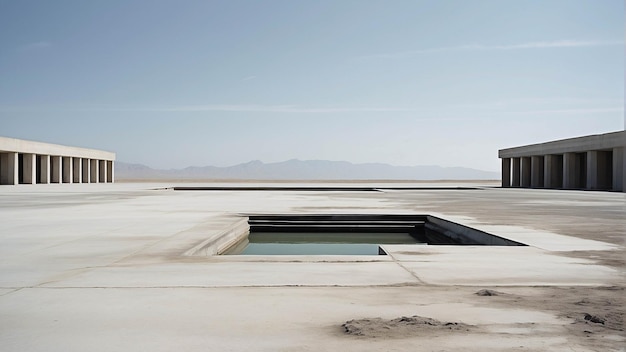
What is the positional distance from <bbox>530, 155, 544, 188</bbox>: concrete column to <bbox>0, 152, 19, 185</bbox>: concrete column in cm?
5651

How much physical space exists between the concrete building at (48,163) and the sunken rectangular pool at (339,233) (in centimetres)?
4721

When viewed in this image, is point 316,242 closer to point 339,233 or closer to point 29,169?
point 339,233

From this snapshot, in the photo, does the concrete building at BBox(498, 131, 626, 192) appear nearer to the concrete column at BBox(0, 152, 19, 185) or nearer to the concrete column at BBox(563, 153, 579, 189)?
the concrete column at BBox(563, 153, 579, 189)

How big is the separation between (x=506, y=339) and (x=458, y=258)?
432 centimetres

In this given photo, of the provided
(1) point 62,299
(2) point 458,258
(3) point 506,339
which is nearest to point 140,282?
(1) point 62,299

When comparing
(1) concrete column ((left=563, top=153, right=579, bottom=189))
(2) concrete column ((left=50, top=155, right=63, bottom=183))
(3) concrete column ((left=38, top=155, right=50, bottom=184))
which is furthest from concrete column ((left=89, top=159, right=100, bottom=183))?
(1) concrete column ((left=563, top=153, right=579, bottom=189))

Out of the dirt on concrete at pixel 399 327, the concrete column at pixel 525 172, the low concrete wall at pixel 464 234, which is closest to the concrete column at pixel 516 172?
the concrete column at pixel 525 172

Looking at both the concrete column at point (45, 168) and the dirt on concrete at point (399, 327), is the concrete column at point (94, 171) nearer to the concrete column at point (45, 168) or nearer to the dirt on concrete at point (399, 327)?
the concrete column at point (45, 168)

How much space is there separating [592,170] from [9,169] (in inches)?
2273

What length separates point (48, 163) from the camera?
209 ft

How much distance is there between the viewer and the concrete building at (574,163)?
44438mm

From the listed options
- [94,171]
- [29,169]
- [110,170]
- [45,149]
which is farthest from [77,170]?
[110,170]

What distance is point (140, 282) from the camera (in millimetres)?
6699

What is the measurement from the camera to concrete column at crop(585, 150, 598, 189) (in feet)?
158
